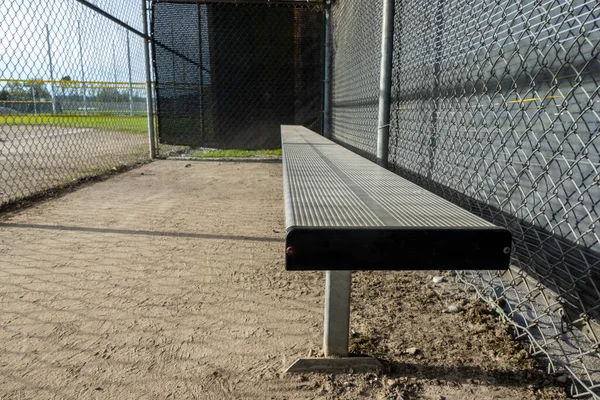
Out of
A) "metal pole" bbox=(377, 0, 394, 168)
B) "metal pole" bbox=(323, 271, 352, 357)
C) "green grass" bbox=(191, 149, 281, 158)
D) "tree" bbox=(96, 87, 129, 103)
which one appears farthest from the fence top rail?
"metal pole" bbox=(323, 271, 352, 357)

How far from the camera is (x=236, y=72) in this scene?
7.18 metres

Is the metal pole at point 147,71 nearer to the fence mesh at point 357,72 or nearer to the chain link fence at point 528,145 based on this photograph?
the fence mesh at point 357,72

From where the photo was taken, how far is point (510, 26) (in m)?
1.81

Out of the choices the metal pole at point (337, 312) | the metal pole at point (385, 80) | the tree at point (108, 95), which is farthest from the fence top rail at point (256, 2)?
the metal pole at point (337, 312)

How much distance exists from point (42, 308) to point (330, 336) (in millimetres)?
1409

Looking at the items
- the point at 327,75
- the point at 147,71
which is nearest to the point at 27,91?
the point at 147,71

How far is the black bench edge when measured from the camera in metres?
1.09

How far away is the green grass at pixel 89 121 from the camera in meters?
6.92

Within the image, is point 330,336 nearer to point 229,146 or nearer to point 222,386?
point 222,386

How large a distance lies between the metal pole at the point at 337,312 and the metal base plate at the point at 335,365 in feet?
0.11

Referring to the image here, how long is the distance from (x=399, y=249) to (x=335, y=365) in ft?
2.16

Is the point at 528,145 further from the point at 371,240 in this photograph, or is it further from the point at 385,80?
the point at 385,80

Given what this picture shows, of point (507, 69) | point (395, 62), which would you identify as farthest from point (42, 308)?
point (395, 62)

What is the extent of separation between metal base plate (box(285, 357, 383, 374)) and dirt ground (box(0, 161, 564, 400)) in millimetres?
29
